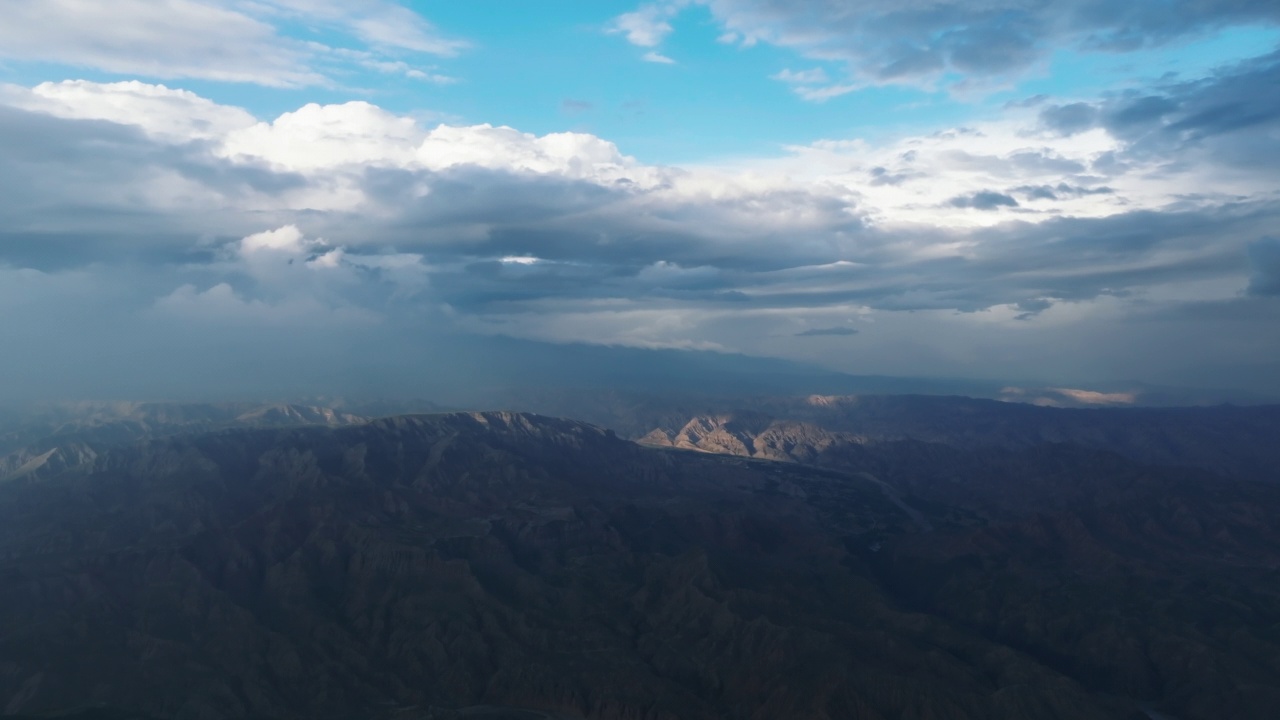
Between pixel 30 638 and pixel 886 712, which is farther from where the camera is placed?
pixel 30 638

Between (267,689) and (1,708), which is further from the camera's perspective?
(267,689)

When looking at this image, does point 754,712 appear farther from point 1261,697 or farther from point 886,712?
point 1261,697

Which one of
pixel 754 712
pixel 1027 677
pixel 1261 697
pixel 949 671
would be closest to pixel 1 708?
pixel 754 712

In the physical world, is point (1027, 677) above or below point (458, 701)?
above

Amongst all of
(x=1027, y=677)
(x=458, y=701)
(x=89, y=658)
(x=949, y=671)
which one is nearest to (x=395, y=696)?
(x=458, y=701)

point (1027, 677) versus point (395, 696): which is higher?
point (1027, 677)

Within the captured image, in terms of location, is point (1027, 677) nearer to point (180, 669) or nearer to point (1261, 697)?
point (1261, 697)

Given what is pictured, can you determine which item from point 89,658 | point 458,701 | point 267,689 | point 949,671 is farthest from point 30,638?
point 949,671
